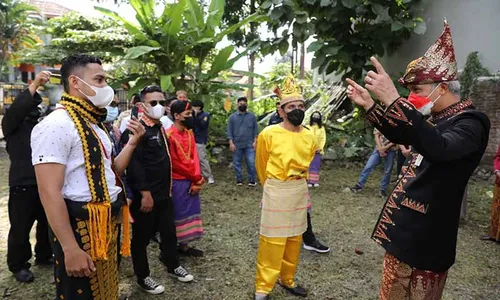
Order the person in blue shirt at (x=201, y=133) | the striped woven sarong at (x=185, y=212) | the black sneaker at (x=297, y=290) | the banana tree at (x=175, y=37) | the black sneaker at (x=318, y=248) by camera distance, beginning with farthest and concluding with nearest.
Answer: the banana tree at (x=175, y=37)
the person in blue shirt at (x=201, y=133)
the black sneaker at (x=318, y=248)
the striped woven sarong at (x=185, y=212)
the black sneaker at (x=297, y=290)

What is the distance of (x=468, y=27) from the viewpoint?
766cm

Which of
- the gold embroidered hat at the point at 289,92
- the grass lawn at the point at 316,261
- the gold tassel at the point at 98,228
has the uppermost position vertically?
the gold embroidered hat at the point at 289,92

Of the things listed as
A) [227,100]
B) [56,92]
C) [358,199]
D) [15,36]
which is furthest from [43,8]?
[358,199]

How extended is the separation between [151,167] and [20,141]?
122cm

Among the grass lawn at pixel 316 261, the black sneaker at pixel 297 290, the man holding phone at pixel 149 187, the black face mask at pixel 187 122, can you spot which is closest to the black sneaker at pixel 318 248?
the grass lawn at pixel 316 261

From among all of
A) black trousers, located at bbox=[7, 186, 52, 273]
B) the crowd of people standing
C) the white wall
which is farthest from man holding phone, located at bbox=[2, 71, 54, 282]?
the white wall

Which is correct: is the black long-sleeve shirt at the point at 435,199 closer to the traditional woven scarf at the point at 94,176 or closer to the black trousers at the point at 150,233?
the traditional woven scarf at the point at 94,176

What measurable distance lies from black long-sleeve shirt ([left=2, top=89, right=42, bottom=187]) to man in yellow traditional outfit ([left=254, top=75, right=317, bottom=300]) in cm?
204

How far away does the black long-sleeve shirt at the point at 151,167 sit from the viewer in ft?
10.3

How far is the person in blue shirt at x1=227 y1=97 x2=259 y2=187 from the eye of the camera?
24.4ft

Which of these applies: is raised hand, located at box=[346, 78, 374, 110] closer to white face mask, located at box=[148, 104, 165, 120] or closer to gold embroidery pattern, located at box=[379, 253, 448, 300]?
gold embroidery pattern, located at box=[379, 253, 448, 300]

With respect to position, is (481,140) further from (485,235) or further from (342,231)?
(485,235)

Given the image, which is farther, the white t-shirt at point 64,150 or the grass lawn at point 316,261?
Answer: the grass lawn at point 316,261

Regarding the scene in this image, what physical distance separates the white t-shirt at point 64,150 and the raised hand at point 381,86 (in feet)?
4.49
